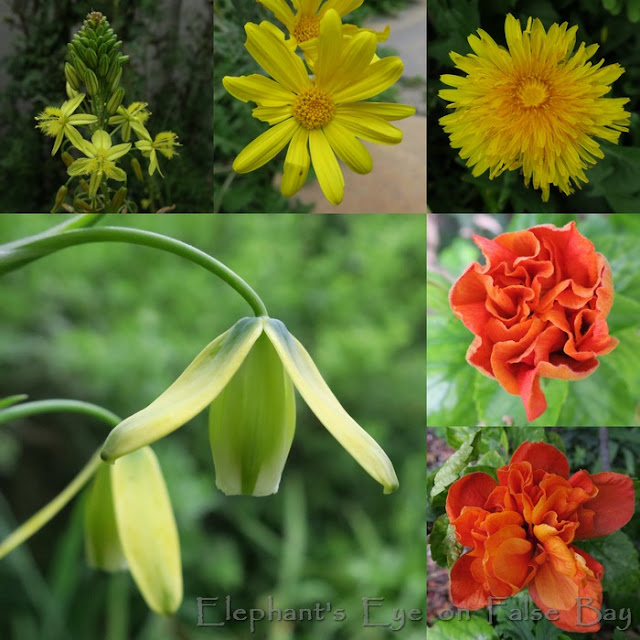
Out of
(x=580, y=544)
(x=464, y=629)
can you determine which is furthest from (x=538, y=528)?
(x=464, y=629)

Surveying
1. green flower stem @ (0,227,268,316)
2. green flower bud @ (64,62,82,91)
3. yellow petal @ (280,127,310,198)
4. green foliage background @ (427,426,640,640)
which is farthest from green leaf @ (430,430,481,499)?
green flower bud @ (64,62,82,91)

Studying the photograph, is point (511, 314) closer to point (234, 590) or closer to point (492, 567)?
point (492, 567)

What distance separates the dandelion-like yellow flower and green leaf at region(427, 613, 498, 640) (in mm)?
572

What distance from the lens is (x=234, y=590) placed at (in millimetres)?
1365

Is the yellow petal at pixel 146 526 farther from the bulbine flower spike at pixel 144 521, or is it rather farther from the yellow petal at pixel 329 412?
the yellow petal at pixel 329 412

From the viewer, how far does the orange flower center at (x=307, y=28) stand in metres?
1.11

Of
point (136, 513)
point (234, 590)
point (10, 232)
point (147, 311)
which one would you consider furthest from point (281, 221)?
point (136, 513)

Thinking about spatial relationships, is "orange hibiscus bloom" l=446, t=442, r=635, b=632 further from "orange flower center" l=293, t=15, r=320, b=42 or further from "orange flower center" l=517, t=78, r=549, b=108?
"orange flower center" l=293, t=15, r=320, b=42

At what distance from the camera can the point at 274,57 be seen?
1.09 m

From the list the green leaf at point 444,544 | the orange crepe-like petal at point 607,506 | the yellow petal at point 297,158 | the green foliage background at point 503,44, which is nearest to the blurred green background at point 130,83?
the yellow petal at point 297,158

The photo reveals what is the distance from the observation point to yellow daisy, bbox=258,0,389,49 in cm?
111

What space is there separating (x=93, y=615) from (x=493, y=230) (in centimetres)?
79

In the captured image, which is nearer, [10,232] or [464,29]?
[464,29]

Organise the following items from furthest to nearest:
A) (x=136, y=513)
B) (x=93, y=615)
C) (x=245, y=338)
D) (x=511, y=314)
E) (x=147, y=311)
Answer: (x=147, y=311) → (x=93, y=615) → (x=511, y=314) → (x=136, y=513) → (x=245, y=338)
